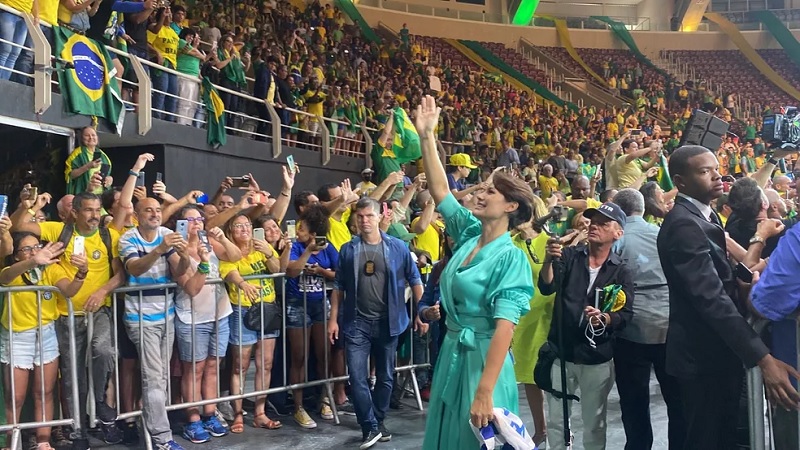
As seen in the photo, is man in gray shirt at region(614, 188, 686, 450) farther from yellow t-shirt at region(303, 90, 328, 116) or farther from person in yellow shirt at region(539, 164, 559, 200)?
yellow t-shirt at region(303, 90, 328, 116)

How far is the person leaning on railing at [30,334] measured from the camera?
16.3 ft

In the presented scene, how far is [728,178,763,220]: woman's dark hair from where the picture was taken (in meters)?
5.04

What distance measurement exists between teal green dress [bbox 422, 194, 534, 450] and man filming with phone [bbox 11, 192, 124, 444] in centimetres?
277

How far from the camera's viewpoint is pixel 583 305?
14.9 feet

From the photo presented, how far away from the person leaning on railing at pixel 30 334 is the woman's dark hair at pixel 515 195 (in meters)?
2.82

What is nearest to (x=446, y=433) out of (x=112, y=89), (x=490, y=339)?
(x=490, y=339)

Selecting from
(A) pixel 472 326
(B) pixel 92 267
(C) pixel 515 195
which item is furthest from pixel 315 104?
(A) pixel 472 326

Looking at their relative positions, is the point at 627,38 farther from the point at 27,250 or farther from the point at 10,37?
the point at 27,250

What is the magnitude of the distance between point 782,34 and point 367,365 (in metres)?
33.0

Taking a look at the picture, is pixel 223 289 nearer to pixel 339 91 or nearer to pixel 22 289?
pixel 22 289

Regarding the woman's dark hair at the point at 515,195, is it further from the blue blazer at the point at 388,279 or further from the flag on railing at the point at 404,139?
the flag on railing at the point at 404,139

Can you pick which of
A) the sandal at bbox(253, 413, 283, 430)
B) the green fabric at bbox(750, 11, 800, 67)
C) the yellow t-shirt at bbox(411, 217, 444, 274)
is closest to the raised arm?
the sandal at bbox(253, 413, 283, 430)

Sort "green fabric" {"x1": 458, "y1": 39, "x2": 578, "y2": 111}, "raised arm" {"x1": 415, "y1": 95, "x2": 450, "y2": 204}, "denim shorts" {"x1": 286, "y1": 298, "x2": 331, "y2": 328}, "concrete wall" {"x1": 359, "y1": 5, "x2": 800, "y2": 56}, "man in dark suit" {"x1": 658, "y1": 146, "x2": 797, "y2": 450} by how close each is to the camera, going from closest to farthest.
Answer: "man in dark suit" {"x1": 658, "y1": 146, "x2": 797, "y2": 450} < "raised arm" {"x1": 415, "y1": 95, "x2": 450, "y2": 204} < "denim shorts" {"x1": 286, "y1": 298, "x2": 331, "y2": 328} < "green fabric" {"x1": 458, "y1": 39, "x2": 578, "y2": 111} < "concrete wall" {"x1": 359, "y1": 5, "x2": 800, "y2": 56}

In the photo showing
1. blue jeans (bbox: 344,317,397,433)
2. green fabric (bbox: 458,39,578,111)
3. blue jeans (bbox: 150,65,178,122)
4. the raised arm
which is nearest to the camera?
the raised arm
